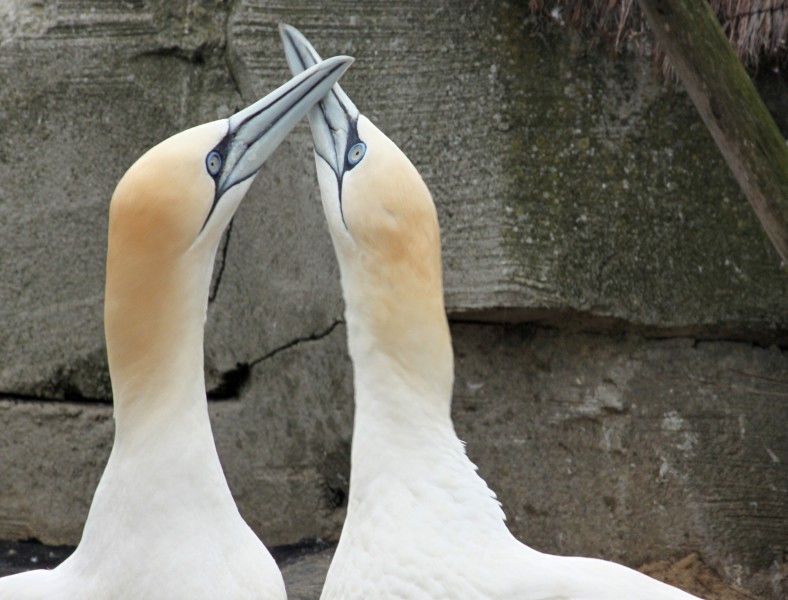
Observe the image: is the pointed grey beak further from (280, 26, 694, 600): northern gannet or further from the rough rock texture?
the rough rock texture

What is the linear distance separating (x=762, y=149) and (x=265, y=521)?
2.66m

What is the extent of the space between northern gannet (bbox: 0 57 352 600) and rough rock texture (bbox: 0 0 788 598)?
2048mm

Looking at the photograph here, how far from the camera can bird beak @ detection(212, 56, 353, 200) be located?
3455 millimetres

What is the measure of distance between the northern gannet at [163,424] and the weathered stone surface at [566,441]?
7.21 ft

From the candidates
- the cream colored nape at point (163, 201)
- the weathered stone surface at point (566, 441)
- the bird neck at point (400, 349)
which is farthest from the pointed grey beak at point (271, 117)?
the weathered stone surface at point (566, 441)

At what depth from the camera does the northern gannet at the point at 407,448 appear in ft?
9.98

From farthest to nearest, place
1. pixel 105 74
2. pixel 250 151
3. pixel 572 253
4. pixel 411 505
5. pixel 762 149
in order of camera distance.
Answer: pixel 105 74 → pixel 572 253 → pixel 762 149 → pixel 250 151 → pixel 411 505

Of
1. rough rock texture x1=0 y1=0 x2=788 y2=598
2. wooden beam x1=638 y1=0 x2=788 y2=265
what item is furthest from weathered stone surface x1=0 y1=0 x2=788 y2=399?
wooden beam x1=638 y1=0 x2=788 y2=265

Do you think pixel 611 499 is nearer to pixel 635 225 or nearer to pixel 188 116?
pixel 635 225

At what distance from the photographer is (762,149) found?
4.00 metres

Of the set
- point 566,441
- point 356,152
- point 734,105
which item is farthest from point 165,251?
point 566,441

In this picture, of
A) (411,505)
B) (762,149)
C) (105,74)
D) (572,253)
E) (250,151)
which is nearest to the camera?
(411,505)

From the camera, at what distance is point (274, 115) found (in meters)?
3.51

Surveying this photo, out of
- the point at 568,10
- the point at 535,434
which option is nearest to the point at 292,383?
the point at 535,434
